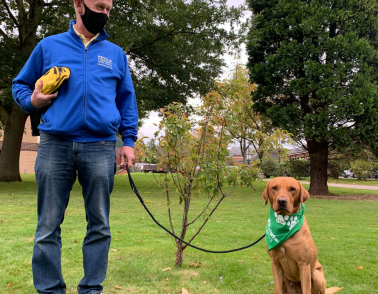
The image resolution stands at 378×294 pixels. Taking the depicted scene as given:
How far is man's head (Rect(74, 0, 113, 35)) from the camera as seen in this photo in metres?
2.38

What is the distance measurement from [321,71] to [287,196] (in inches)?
484

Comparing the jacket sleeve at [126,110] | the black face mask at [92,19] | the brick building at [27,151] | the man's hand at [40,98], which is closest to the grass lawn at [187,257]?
the jacket sleeve at [126,110]

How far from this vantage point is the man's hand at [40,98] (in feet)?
6.92

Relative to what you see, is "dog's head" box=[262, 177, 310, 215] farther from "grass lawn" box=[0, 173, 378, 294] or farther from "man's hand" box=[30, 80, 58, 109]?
"man's hand" box=[30, 80, 58, 109]

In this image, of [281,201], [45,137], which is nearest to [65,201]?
[45,137]

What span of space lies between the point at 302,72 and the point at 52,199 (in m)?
14.6

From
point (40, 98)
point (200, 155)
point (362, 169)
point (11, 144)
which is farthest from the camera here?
point (362, 169)

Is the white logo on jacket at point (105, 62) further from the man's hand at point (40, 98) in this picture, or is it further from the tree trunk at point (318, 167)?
the tree trunk at point (318, 167)

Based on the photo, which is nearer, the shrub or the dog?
the dog

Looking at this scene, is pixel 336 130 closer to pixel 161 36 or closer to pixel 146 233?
pixel 161 36

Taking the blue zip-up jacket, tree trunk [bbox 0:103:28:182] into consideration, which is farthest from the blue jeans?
tree trunk [bbox 0:103:28:182]

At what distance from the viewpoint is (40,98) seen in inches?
83.9

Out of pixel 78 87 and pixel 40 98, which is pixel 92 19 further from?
pixel 40 98

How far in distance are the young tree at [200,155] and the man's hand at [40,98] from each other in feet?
5.10
